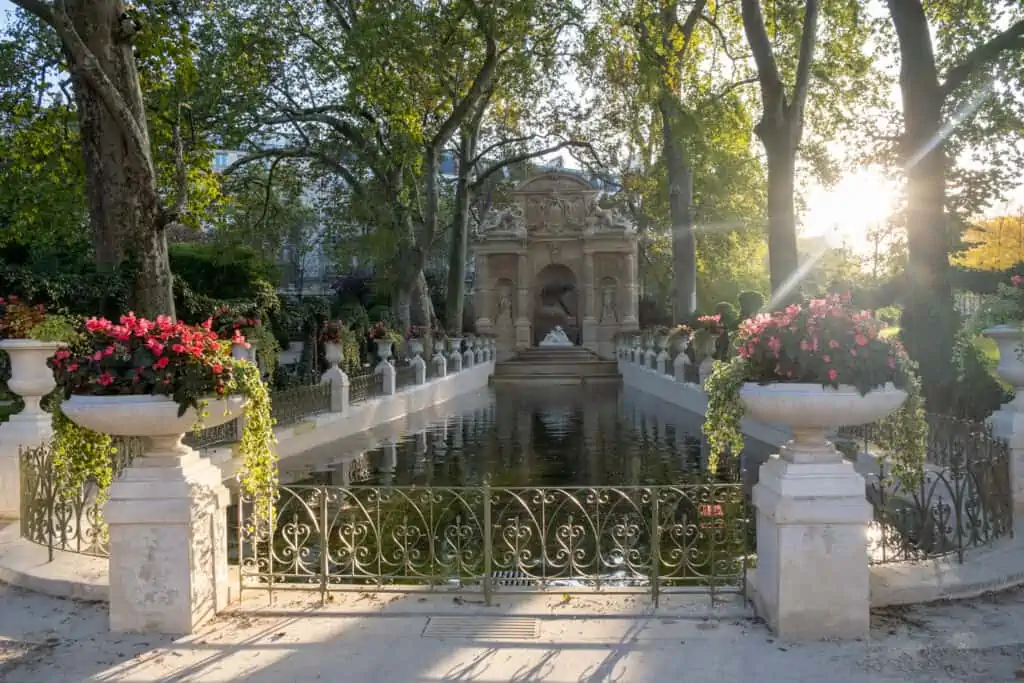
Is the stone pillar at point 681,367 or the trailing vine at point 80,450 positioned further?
the stone pillar at point 681,367

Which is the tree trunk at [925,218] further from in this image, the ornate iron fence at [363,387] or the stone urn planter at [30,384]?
the stone urn planter at [30,384]

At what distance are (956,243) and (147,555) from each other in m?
21.9

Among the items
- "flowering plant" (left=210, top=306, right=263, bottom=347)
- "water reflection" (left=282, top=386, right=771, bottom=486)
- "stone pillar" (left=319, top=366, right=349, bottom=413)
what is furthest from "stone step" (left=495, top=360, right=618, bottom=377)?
"flowering plant" (left=210, top=306, right=263, bottom=347)

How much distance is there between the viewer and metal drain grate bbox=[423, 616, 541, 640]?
4.83 meters

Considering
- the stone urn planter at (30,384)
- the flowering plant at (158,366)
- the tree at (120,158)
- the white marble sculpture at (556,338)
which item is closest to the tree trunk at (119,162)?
the tree at (120,158)

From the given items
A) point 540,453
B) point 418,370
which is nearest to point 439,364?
point 418,370

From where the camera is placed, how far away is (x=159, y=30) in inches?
563

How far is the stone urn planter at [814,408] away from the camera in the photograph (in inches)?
185

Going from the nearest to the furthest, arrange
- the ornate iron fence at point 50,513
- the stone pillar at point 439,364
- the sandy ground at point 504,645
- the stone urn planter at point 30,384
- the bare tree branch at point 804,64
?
the sandy ground at point 504,645 → the ornate iron fence at point 50,513 → the stone urn planter at point 30,384 → the bare tree branch at point 804,64 → the stone pillar at point 439,364

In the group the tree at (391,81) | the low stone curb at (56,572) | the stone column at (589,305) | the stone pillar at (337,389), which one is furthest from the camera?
the stone column at (589,305)

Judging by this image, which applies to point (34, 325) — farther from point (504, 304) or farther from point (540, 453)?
point (504, 304)

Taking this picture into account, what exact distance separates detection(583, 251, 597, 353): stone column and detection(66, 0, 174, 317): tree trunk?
33500 mm

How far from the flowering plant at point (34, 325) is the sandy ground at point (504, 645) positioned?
3.40 meters

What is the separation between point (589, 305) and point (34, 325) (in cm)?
3667
